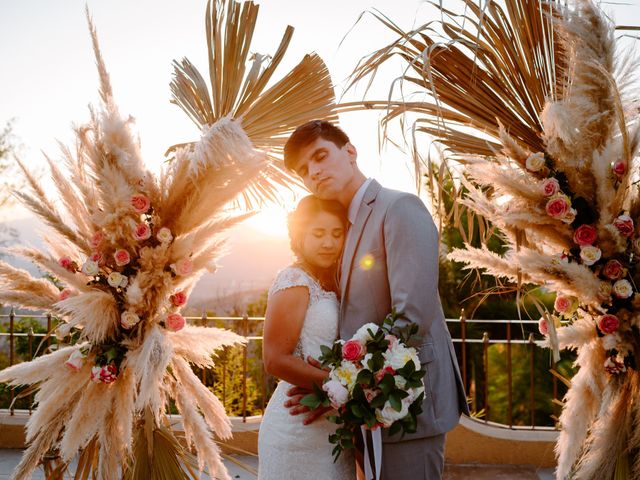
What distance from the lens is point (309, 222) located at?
2633mm

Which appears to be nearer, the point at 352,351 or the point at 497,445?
the point at 352,351

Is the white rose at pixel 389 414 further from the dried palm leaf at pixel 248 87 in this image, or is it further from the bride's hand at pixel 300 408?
the dried palm leaf at pixel 248 87

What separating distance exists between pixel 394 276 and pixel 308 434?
2.83 ft

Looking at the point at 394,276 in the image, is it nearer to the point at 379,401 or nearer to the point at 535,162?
the point at 379,401

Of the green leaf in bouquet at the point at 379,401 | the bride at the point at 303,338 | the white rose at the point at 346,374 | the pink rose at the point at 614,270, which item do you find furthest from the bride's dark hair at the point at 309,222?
the pink rose at the point at 614,270

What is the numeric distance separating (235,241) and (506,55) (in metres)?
1.58

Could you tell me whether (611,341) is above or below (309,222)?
below

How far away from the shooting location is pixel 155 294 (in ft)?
8.73

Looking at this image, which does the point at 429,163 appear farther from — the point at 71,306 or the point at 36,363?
the point at 36,363

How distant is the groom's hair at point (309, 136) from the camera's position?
2631 millimetres

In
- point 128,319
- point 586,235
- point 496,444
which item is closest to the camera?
point 586,235

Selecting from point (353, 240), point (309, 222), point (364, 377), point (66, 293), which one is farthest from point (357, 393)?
point (66, 293)

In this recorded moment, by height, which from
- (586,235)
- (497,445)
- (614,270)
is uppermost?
(586,235)

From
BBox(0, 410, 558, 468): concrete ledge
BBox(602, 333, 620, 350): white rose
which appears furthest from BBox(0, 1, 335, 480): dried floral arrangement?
BBox(0, 410, 558, 468): concrete ledge
